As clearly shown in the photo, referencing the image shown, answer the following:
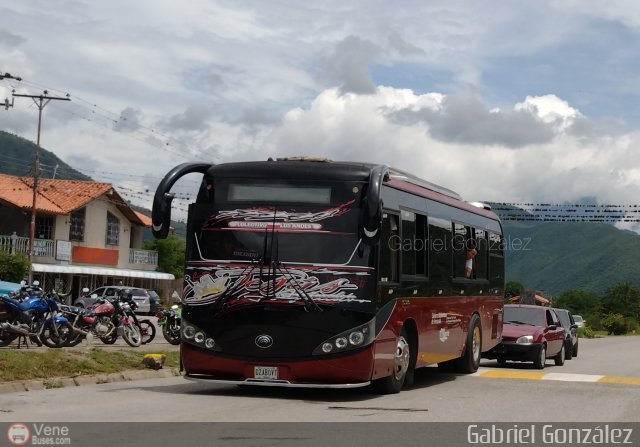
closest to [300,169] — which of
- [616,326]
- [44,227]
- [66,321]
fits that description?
[66,321]

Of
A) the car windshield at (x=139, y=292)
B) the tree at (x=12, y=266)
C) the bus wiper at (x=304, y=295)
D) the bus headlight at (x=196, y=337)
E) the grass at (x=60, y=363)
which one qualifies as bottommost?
the grass at (x=60, y=363)

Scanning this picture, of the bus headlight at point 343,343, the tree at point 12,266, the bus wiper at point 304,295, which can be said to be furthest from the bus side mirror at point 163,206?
the tree at point 12,266

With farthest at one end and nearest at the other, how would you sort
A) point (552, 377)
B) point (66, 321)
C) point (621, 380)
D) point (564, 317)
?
point (564, 317) < point (66, 321) < point (552, 377) < point (621, 380)

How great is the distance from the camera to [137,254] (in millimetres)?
64438

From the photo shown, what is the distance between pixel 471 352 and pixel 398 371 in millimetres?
4817

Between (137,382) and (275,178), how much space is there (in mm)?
4506

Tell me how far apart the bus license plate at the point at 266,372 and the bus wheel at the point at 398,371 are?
6.02 feet

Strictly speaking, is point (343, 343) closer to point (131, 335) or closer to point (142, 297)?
point (131, 335)

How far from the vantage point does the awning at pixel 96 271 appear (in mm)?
53875

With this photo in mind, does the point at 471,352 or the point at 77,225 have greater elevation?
the point at 77,225

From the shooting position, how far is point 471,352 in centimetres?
1867

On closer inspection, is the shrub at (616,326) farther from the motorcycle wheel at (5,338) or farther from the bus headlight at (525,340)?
the motorcycle wheel at (5,338)
